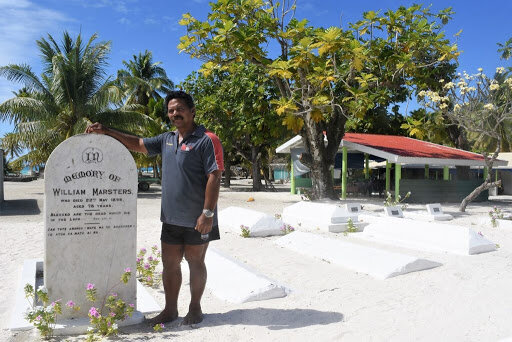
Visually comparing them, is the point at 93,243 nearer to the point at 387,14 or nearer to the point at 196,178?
the point at 196,178

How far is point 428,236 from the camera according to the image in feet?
26.2

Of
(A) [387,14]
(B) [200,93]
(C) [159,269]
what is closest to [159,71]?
(B) [200,93]

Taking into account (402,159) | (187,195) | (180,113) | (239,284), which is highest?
(402,159)

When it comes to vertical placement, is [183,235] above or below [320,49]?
below

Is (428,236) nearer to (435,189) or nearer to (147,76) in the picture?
(435,189)

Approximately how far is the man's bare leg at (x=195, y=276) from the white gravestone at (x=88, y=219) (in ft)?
1.85

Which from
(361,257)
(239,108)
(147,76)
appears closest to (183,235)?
(361,257)

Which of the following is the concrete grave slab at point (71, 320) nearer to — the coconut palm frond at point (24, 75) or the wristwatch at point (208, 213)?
the wristwatch at point (208, 213)

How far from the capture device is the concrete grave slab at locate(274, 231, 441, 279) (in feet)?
19.0

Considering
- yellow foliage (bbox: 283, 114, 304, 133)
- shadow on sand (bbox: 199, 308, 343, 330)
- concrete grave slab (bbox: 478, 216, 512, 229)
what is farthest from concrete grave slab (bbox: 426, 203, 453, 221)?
shadow on sand (bbox: 199, 308, 343, 330)

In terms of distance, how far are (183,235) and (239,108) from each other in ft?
65.0

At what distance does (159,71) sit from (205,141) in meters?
39.9

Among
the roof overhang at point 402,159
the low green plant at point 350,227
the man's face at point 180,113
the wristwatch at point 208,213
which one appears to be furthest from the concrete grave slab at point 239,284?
the roof overhang at point 402,159

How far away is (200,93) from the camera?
2686cm
